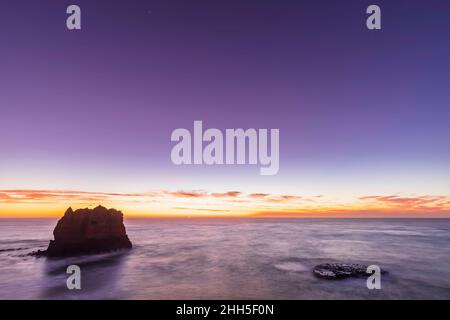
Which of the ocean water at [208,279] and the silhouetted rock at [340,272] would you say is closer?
the ocean water at [208,279]

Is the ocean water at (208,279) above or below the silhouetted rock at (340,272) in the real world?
below

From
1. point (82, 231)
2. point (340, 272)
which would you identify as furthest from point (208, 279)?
point (82, 231)

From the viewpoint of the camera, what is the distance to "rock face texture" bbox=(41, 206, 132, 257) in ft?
136

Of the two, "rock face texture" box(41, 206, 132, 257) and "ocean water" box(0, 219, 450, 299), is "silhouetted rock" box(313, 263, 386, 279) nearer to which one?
"ocean water" box(0, 219, 450, 299)

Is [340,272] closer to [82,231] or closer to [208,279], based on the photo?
[208,279]

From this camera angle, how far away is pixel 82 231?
141 feet

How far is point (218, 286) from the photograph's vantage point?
2912 cm

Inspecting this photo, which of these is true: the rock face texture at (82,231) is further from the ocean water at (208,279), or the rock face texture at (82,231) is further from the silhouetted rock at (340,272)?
the silhouetted rock at (340,272)

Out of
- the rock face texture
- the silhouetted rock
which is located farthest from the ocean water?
the rock face texture

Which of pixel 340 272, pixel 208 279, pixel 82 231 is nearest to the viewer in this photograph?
pixel 340 272

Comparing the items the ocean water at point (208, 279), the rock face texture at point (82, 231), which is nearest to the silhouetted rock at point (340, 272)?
the ocean water at point (208, 279)

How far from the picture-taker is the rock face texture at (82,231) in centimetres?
4156
